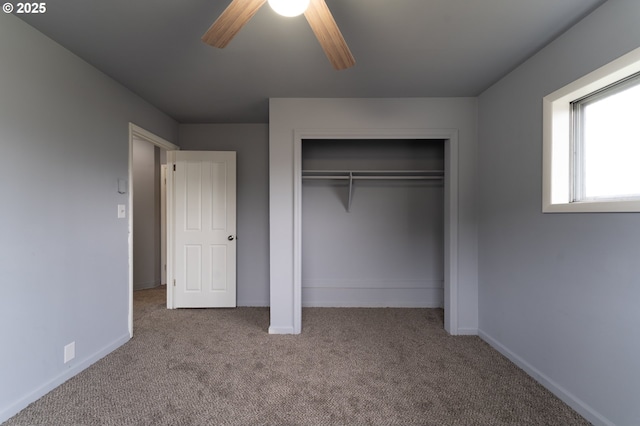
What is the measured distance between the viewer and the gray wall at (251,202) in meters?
3.65

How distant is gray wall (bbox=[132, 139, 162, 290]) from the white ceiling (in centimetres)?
191

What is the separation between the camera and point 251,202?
3.66m

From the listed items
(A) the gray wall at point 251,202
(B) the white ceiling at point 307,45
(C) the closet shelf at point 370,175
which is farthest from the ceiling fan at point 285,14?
(A) the gray wall at point 251,202

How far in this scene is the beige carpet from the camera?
1.66m

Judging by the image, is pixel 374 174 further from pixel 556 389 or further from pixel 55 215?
pixel 55 215

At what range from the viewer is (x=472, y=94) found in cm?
274

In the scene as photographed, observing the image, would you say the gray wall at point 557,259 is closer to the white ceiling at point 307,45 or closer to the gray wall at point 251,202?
the white ceiling at point 307,45

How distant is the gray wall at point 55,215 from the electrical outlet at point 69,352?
0.03m

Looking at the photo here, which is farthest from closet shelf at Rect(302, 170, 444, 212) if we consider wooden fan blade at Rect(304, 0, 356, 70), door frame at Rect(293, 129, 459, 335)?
wooden fan blade at Rect(304, 0, 356, 70)

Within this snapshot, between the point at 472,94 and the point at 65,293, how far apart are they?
385cm

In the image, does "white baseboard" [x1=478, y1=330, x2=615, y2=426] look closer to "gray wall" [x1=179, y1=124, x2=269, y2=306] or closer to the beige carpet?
the beige carpet

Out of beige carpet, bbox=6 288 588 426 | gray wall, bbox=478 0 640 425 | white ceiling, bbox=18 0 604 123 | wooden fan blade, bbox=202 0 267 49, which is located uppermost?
white ceiling, bbox=18 0 604 123

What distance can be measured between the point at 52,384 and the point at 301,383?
169cm

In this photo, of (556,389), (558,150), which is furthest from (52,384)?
(558,150)
